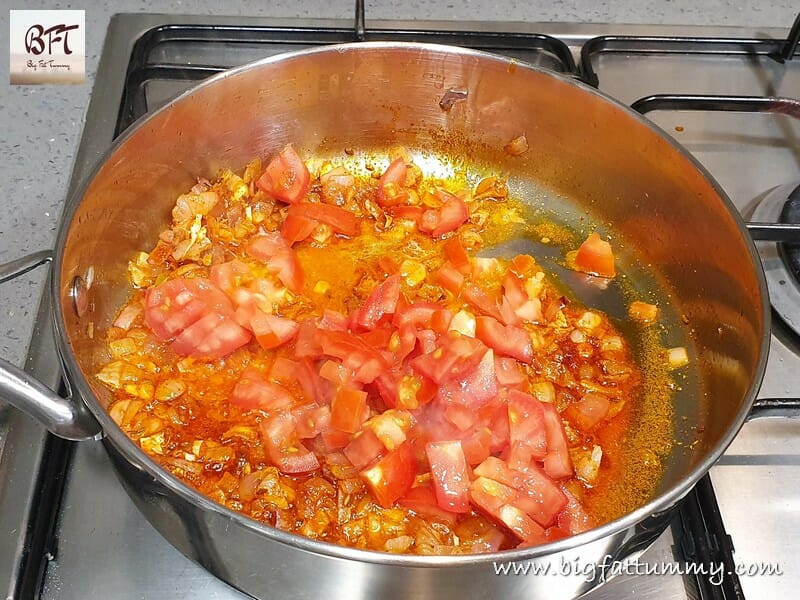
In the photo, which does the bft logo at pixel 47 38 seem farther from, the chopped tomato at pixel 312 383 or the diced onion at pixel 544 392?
the diced onion at pixel 544 392

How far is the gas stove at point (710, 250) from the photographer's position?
0.86 metres

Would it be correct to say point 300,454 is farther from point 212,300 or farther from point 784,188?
point 784,188

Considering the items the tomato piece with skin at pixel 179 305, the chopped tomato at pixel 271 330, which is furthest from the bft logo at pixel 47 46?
the chopped tomato at pixel 271 330

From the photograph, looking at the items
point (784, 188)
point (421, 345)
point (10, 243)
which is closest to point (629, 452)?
point (421, 345)

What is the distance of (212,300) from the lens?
1.09 meters

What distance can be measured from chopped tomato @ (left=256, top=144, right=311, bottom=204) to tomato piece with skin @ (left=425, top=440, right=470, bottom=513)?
0.53 metres

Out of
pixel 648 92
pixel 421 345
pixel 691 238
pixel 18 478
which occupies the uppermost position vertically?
pixel 648 92

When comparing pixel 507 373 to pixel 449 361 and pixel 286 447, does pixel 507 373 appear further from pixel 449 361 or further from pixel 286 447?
pixel 286 447

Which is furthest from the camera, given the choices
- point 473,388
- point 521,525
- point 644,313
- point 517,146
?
point 517,146

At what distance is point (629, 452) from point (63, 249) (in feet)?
2.41

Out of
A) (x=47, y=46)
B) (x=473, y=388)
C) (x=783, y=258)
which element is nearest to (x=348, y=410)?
(x=473, y=388)

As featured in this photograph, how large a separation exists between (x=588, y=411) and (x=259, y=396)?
43 centimetres

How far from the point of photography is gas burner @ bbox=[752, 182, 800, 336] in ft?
3.64

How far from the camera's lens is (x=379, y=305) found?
108 centimetres
